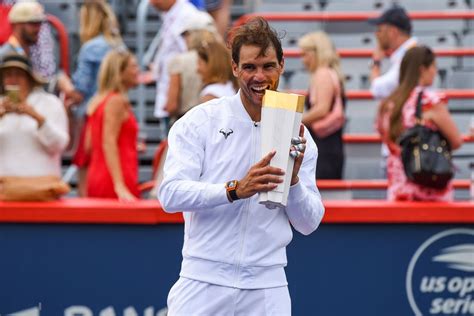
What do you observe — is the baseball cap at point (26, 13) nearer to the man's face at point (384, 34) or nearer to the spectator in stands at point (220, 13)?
the man's face at point (384, 34)

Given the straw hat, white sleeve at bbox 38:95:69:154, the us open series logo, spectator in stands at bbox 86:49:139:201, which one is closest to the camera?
the us open series logo

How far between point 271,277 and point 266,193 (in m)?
0.51

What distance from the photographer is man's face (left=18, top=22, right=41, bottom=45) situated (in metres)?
9.68

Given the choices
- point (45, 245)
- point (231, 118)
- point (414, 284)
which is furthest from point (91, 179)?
point (231, 118)

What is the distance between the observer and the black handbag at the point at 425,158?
7.51m

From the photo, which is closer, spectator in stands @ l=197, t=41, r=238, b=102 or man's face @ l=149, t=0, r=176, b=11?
spectator in stands @ l=197, t=41, r=238, b=102

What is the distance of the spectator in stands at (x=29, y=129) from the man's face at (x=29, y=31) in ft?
4.83

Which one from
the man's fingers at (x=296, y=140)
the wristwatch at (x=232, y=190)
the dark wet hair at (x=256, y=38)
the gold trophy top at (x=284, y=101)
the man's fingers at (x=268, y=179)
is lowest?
the wristwatch at (x=232, y=190)

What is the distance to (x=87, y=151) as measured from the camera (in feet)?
29.5

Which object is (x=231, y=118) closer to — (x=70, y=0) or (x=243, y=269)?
(x=243, y=269)

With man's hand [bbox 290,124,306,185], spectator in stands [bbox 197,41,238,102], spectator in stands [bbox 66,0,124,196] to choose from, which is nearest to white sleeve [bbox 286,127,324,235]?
man's hand [bbox 290,124,306,185]

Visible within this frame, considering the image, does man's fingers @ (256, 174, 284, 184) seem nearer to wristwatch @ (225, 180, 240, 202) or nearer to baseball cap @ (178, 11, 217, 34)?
wristwatch @ (225, 180, 240, 202)

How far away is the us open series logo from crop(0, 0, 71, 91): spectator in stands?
150 inches

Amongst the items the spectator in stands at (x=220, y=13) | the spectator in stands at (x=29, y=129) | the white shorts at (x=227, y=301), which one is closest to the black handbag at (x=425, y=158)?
the spectator in stands at (x=29, y=129)
